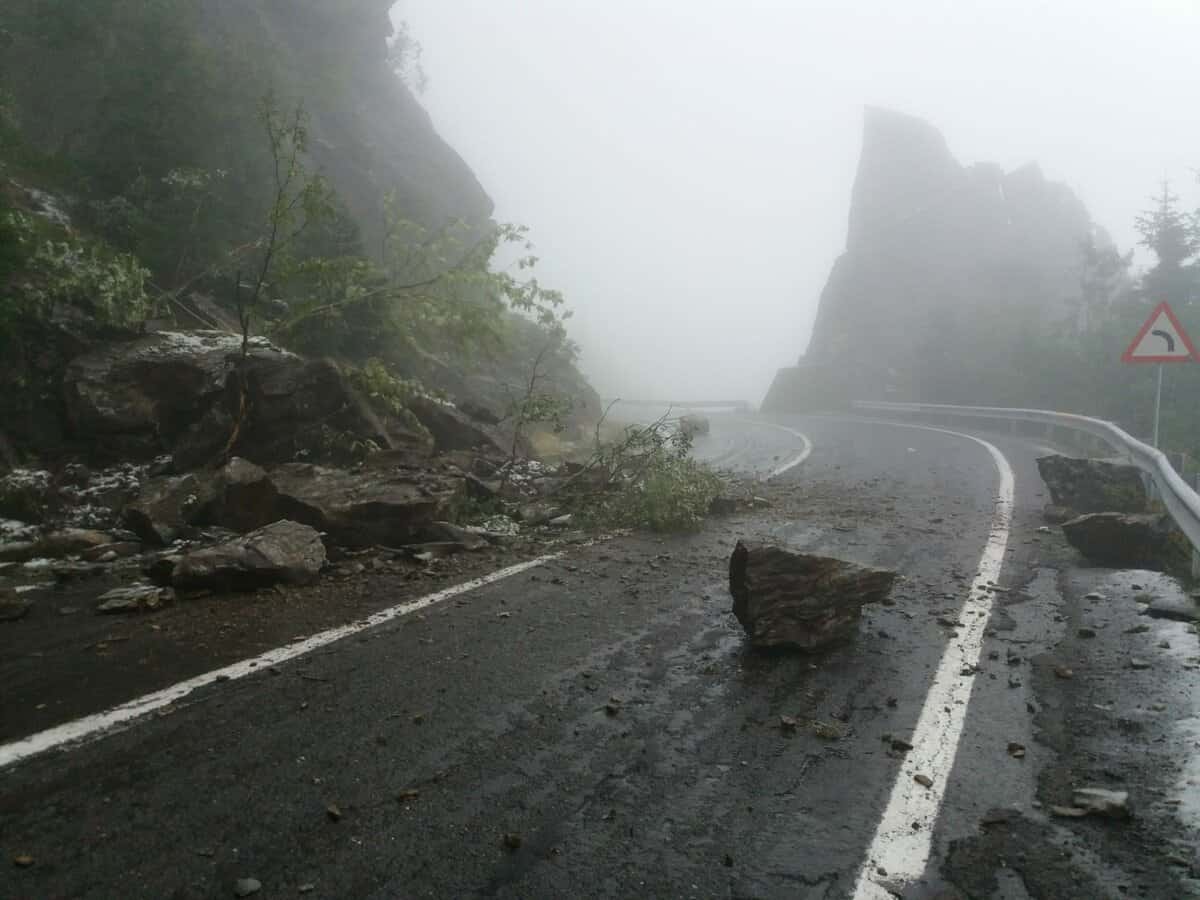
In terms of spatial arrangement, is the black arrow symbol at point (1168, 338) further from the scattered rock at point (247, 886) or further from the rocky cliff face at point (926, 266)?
the rocky cliff face at point (926, 266)

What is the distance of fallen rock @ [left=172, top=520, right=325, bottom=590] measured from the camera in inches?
230

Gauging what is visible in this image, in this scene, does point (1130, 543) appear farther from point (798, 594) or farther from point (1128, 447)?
point (1128, 447)

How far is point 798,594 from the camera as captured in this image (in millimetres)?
5109

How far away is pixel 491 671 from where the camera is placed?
4574mm

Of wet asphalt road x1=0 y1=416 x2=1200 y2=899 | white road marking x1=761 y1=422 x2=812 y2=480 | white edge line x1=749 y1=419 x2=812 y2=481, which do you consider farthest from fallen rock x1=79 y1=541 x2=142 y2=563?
white road marking x1=761 y1=422 x2=812 y2=480

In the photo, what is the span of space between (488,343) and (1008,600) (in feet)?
25.6

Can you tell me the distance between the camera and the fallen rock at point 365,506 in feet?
24.0

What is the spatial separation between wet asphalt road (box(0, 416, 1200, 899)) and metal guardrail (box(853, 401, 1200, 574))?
1185mm

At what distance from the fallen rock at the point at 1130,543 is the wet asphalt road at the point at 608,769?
4.59 feet

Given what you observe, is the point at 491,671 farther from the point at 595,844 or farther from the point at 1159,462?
the point at 1159,462

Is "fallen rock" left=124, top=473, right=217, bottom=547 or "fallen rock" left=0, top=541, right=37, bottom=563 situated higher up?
"fallen rock" left=124, top=473, right=217, bottom=547

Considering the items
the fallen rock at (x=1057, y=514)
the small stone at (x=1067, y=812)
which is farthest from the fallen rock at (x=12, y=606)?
the fallen rock at (x=1057, y=514)

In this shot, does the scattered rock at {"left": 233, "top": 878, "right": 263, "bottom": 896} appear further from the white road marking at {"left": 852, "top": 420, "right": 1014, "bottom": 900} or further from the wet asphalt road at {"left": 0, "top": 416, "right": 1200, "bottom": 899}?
the white road marking at {"left": 852, "top": 420, "right": 1014, "bottom": 900}

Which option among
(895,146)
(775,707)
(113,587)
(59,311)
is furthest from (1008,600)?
(895,146)
